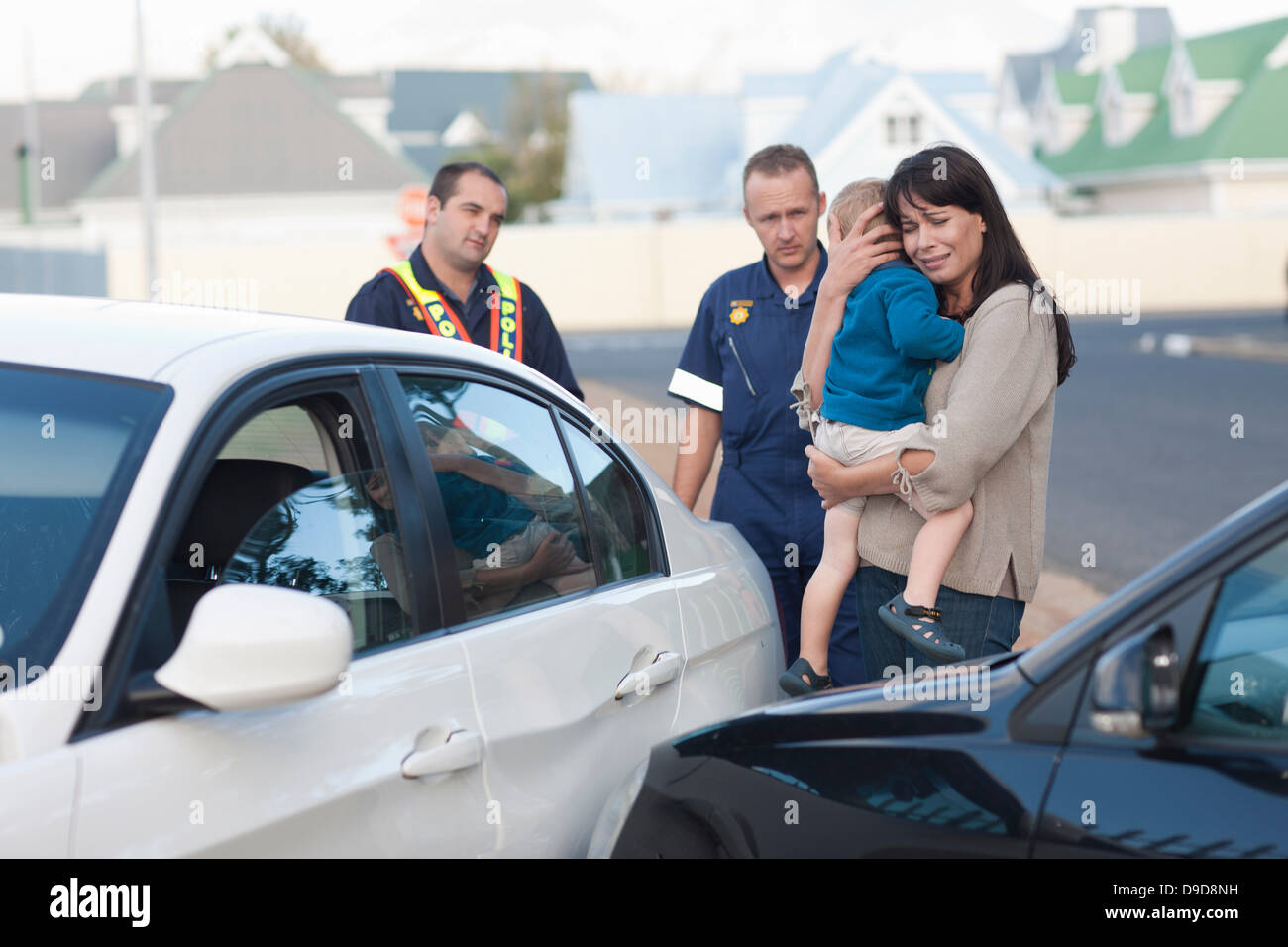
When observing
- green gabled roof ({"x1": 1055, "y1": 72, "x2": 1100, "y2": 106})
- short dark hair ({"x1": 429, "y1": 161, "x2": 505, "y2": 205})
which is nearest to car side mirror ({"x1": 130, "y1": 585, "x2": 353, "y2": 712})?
short dark hair ({"x1": 429, "y1": 161, "x2": 505, "y2": 205})

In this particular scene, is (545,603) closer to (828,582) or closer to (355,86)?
(828,582)

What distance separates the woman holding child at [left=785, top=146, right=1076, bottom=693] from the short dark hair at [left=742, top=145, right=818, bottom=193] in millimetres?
1212

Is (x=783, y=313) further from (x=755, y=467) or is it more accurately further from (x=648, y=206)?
(x=648, y=206)

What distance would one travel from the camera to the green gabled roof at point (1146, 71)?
52656 millimetres

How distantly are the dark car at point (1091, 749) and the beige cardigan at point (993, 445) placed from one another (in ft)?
3.25

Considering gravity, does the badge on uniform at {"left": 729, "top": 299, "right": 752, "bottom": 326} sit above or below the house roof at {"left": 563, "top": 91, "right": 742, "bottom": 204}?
below

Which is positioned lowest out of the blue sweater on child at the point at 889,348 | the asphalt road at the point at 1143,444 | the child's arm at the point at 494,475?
the asphalt road at the point at 1143,444

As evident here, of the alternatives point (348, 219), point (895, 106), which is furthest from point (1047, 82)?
point (348, 219)

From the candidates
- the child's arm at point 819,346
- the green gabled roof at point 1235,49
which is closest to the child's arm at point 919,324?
the child's arm at point 819,346

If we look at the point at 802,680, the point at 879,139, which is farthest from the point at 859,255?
the point at 879,139

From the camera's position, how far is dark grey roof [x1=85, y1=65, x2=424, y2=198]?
144 feet

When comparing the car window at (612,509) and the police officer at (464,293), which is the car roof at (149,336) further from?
the police officer at (464,293)

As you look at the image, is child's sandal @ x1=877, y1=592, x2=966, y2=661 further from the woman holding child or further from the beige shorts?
the beige shorts
